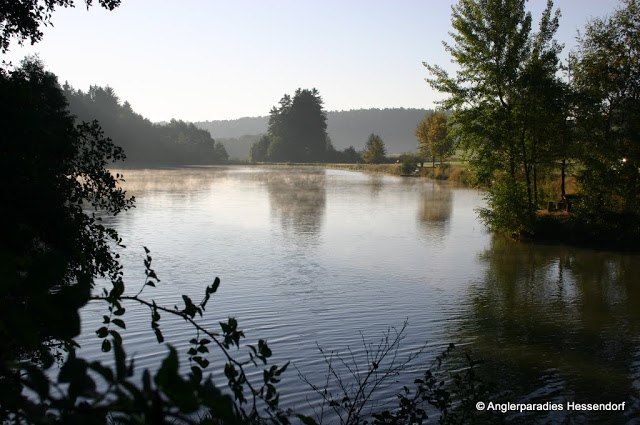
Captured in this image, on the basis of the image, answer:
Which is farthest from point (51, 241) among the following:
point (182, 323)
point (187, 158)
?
point (187, 158)

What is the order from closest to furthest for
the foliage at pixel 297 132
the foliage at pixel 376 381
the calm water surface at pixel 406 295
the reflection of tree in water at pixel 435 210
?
1. the foliage at pixel 376 381
2. the calm water surface at pixel 406 295
3. the reflection of tree in water at pixel 435 210
4. the foliage at pixel 297 132

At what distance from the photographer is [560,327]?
11.2 m

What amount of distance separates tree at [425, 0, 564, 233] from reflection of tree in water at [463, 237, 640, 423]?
374 cm

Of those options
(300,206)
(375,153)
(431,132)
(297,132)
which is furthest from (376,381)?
(297,132)

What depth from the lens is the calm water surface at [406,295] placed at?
8914 mm

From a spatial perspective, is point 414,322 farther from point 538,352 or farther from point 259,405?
point 259,405

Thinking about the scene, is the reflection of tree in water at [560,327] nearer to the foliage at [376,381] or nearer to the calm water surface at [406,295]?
the calm water surface at [406,295]

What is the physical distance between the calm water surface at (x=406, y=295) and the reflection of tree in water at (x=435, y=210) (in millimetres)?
201

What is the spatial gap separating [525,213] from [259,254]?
981cm

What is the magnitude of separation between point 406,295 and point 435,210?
1634cm

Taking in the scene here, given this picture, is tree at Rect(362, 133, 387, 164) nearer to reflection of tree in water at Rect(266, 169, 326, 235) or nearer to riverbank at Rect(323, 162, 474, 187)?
riverbank at Rect(323, 162, 474, 187)

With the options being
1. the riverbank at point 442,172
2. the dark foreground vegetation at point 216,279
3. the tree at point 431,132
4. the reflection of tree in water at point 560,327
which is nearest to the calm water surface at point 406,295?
the reflection of tree in water at point 560,327

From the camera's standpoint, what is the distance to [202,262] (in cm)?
1599

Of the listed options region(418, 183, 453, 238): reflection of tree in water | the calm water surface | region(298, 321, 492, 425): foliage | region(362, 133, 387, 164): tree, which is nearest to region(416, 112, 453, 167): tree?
region(362, 133, 387, 164): tree
